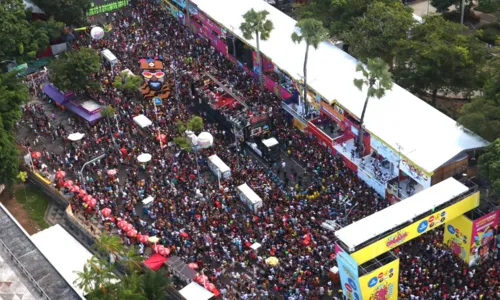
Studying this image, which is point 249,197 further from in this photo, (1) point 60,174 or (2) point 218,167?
(1) point 60,174

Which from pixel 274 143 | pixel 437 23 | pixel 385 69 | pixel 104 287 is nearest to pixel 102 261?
pixel 104 287

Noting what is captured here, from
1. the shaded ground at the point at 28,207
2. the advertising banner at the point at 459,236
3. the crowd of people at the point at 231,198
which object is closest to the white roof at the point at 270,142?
the crowd of people at the point at 231,198

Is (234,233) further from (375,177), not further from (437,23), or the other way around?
(437,23)

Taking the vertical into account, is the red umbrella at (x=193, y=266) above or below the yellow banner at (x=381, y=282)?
below

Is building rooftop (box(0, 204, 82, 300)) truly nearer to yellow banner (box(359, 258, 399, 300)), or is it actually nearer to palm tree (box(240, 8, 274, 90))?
yellow banner (box(359, 258, 399, 300))

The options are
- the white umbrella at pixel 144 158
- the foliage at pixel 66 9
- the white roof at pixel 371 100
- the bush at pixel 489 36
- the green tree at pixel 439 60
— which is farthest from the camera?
the foliage at pixel 66 9

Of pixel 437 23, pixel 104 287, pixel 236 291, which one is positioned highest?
pixel 437 23

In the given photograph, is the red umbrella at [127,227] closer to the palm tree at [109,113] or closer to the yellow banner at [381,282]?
the palm tree at [109,113]

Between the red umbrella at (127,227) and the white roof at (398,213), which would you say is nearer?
the white roof at (398,213)
